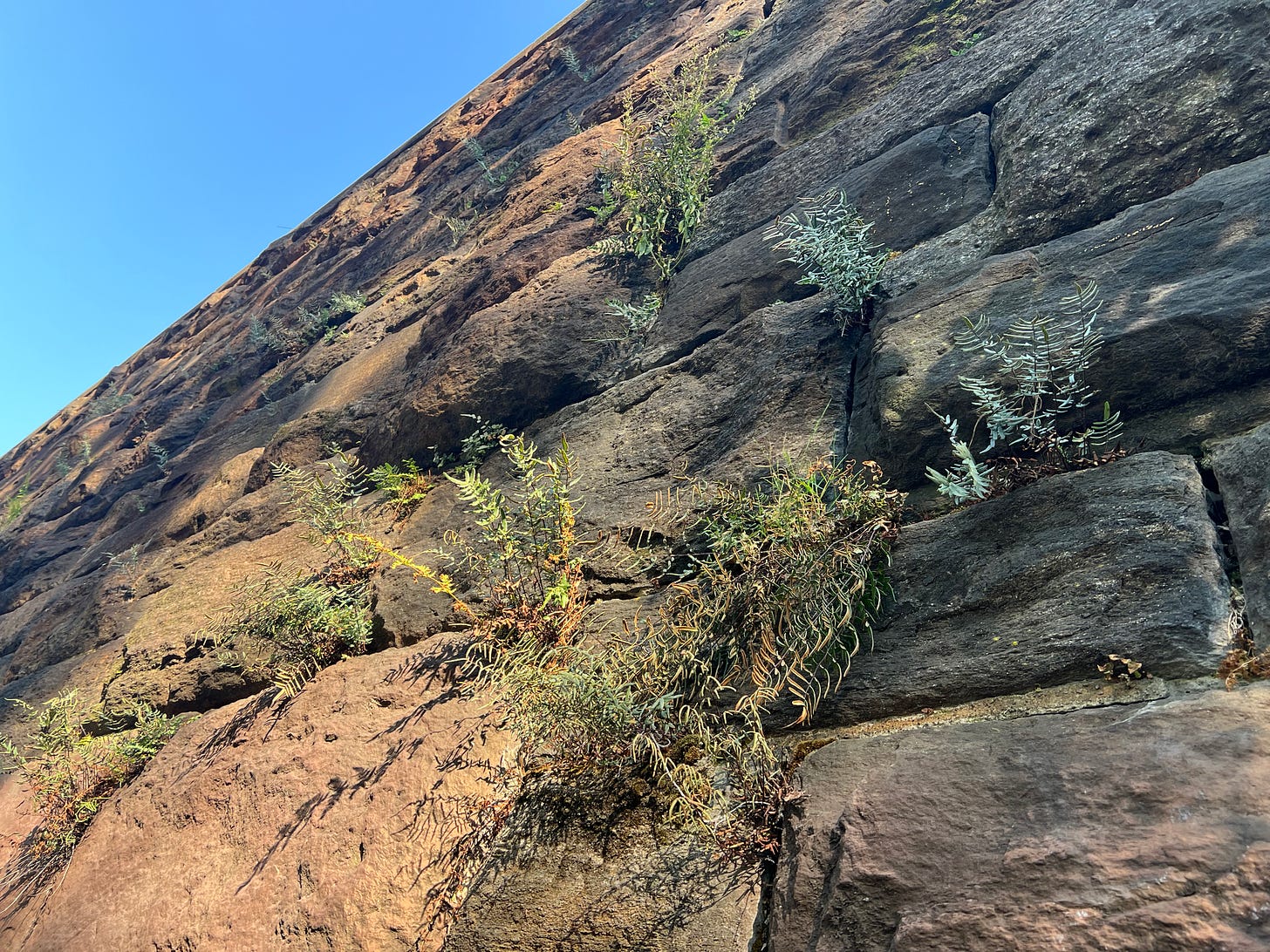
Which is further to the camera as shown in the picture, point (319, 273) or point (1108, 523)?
point (319, 273)

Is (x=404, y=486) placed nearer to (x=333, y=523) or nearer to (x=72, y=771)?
(x=333, y=523)

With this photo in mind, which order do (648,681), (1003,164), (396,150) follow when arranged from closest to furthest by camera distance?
(648,681)
(1003,164)
(396,150)

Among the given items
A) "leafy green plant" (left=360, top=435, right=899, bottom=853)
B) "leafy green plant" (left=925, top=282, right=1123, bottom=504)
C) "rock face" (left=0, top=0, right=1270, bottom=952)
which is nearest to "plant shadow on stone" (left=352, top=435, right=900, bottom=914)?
"leafy green plant" (left=360, top=435, right=899, bottom=853)

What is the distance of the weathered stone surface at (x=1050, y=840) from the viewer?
1.22 meters

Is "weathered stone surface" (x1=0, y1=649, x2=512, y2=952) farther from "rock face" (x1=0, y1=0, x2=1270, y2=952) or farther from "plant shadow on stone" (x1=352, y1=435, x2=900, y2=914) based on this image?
"plant shadow on stone" (x1=352, y1=435, x2=900, y2=914)

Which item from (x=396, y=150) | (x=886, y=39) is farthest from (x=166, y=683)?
(x=396, y=150)

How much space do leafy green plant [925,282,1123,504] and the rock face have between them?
9 cm

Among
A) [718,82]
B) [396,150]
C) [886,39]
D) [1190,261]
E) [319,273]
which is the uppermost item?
[396,150]

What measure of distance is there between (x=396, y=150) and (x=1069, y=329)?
524 inches

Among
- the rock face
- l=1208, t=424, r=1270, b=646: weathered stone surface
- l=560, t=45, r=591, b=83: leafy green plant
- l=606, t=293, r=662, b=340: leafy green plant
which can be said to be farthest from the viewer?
l=560, t=45, r=591, b=83: leafy green plant

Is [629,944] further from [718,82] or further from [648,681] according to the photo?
[718,82]

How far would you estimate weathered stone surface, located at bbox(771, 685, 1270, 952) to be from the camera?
4.02 ft

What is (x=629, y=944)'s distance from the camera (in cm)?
194

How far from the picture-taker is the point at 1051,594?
207 cm
